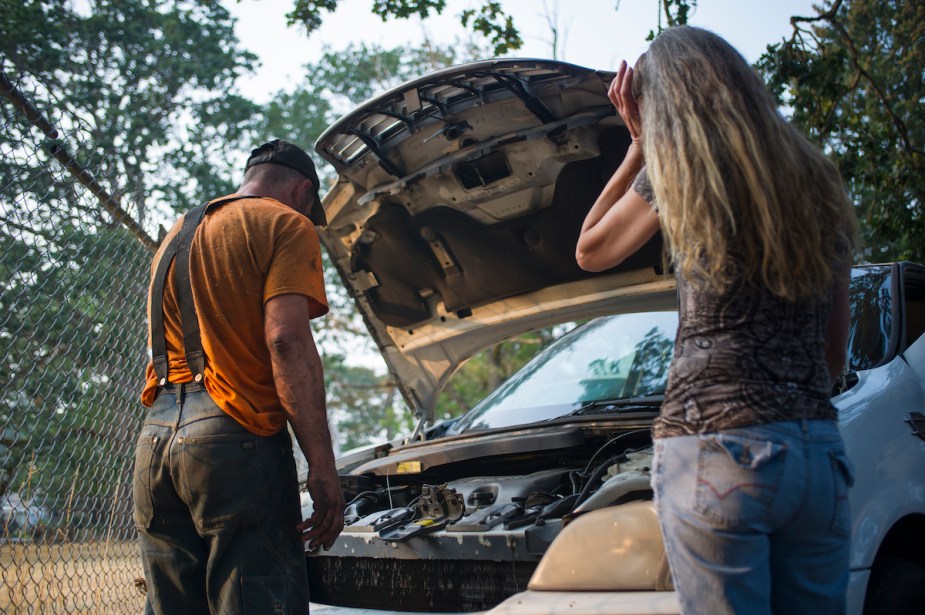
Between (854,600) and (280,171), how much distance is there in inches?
86.9

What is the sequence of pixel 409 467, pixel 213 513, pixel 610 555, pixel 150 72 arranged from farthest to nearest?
pixel 150 72 → pixel 409 467 → pixel 213 513 → pixel 610 555

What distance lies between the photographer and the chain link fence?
3.20 m

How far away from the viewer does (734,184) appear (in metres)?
1.47

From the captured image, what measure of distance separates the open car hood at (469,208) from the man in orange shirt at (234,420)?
A: 123 centimetres

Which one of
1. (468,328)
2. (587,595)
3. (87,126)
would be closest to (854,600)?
(587,595)

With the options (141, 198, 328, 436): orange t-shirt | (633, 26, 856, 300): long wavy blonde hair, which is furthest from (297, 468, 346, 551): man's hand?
(633, 26, 856, 300): long wavy blonde hair

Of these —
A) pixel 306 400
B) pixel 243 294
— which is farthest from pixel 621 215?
pixel 243 294

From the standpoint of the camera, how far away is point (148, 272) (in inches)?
176

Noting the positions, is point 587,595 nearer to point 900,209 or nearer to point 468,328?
point 468,328

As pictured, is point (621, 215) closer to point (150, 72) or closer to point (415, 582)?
point (415, 582)

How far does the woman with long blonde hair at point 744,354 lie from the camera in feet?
4.53

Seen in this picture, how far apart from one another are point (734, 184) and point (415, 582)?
74.1 inches

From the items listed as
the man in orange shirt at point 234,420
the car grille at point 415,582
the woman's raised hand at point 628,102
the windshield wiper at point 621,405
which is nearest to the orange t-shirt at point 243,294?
the man in orange shirt at point 234,420

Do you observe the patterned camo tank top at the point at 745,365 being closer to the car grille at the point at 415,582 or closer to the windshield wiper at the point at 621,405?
the car grille at the point at 415,582
